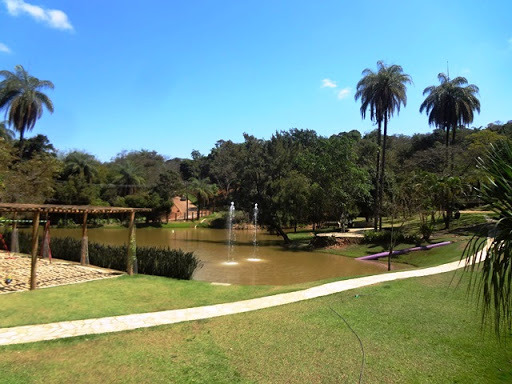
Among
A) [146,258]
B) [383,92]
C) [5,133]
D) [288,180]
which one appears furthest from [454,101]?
[5,133]

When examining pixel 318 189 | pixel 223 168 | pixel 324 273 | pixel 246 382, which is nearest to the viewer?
pixel 246 382

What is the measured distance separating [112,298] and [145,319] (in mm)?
2583

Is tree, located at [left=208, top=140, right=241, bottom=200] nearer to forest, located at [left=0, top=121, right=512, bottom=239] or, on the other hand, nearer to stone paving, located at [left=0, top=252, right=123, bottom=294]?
forest, located at [left=0, top=121, right=512, bottom=239]

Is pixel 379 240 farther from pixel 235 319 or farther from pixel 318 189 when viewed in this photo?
pixel 235 319

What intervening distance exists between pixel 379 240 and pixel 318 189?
690 cm

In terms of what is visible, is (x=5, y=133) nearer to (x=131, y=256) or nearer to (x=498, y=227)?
(x=131, y=256)

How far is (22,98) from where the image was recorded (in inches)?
1352

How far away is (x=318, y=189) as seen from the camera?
31.9 metres

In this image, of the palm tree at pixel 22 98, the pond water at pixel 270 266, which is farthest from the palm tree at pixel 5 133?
the pond water at pixel 270 266

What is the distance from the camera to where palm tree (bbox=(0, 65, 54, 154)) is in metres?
34.1

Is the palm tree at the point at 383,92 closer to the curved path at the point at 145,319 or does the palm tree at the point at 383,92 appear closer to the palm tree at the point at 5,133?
the curved path at the point at 145,319

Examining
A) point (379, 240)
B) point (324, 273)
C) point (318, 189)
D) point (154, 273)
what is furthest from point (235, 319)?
point (318, 189)

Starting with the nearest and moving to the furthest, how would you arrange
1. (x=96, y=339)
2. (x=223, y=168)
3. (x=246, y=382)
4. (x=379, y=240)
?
(x=246, y=382)
(x=96, y=339)
(x=379, y=240)
(x=223, y=168)

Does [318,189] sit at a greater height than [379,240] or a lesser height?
greater
